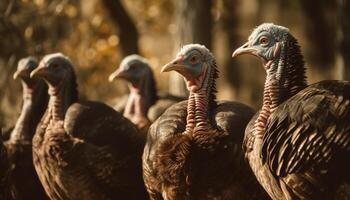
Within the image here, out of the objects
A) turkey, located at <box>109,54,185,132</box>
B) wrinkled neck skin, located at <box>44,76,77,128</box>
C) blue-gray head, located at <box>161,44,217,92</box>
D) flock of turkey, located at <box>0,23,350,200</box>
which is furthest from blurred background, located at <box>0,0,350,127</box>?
blue-gray head, located at <box>161,44,217,92</box>

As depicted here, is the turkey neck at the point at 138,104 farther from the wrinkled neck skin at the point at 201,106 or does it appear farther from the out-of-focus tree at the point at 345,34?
the wrinkled neck skin at the point at 201,106

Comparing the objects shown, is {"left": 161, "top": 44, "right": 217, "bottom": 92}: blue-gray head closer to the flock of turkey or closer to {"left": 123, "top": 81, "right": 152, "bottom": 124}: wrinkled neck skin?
the flock of turkey

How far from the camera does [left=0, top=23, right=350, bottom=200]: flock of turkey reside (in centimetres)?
559

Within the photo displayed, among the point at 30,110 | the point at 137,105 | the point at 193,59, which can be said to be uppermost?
the point at 193,59

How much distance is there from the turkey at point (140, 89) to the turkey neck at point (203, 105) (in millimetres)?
2365

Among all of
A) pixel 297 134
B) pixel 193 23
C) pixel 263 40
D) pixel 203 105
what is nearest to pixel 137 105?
pixel 193 23

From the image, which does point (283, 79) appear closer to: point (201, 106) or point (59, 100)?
point (201, 106)

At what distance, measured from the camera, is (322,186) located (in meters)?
5.54

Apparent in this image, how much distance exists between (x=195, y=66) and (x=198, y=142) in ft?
2.07

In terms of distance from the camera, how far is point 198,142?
20.8 ft

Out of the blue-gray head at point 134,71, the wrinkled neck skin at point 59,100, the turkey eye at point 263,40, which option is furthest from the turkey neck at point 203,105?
the blue-gray head at point 134,71

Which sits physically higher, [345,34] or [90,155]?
[345,34]

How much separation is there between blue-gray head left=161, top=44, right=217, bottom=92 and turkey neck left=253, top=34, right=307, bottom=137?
2.13 feet

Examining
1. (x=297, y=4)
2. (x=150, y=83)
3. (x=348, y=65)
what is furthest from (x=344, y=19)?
(x=297, y=4)
